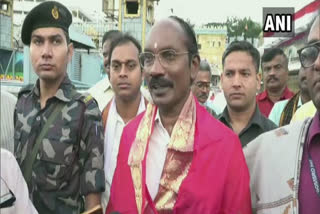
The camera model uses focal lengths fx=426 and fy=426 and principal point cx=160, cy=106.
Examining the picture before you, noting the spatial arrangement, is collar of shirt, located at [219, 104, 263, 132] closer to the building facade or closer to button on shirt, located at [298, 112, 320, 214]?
button on shirt, located at [298, 112, 320, 214]

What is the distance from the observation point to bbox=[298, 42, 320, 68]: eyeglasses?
1.51 m

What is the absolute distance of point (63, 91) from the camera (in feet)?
7.31

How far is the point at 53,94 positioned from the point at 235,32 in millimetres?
39800

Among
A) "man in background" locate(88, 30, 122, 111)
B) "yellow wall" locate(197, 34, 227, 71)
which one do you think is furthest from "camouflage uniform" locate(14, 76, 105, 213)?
"yellow wall" locate(197, 34, 227, 71)

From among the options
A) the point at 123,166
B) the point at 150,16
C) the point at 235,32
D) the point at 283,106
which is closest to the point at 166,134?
the point at 123,166

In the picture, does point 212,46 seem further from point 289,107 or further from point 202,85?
point 289,107

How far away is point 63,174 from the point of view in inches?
81.6

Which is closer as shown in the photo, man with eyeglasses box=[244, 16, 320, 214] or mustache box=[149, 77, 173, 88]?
man with eyeglasses box=[244, 16, 320, 214]

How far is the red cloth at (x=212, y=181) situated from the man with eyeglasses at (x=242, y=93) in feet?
3.74

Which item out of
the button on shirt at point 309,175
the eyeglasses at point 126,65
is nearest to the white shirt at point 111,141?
the eyeglasses at point 126,65

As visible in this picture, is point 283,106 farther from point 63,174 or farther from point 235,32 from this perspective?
point 235,32

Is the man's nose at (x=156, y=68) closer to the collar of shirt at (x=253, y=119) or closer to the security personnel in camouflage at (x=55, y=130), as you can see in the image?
the security personnel in camouflage at (x=55, y=130)

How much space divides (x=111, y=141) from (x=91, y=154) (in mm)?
487

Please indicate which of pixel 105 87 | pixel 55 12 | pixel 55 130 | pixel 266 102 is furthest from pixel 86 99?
pixel 266 102
